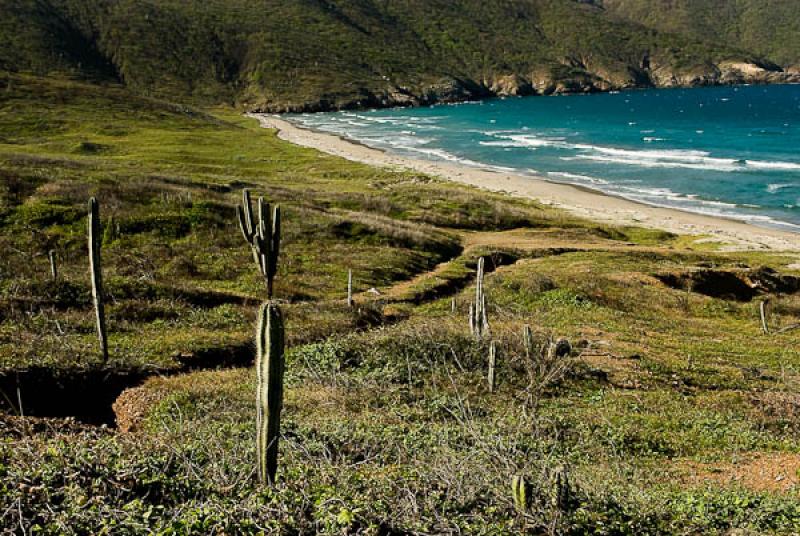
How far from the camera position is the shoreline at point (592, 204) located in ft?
178

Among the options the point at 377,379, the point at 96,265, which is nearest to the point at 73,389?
the point at 96,265

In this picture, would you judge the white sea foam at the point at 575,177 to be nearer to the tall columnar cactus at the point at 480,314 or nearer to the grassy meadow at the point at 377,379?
the grassy meadow at the point at 377,379

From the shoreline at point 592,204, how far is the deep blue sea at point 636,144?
369 centimetres

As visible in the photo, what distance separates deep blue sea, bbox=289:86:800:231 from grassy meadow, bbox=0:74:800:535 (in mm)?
27770

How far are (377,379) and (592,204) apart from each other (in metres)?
56.1

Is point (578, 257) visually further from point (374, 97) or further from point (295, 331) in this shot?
point (374, 97)

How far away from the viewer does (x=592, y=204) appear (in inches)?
2675

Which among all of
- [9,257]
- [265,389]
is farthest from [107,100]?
[265,389]

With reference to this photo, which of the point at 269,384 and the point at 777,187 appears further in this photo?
the point at 777,187

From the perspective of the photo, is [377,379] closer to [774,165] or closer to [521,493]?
[521,493]

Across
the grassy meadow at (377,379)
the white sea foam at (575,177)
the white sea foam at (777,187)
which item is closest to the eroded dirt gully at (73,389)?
the grassy meadow at (377,379)

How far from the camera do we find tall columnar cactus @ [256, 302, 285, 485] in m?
8.65

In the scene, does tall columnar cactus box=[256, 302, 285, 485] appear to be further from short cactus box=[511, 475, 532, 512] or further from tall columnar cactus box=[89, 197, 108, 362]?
tall columnar cactus box=[89, 197, 108, 362]

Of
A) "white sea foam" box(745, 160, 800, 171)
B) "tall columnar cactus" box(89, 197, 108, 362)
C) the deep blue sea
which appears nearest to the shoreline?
the deep blue sea
